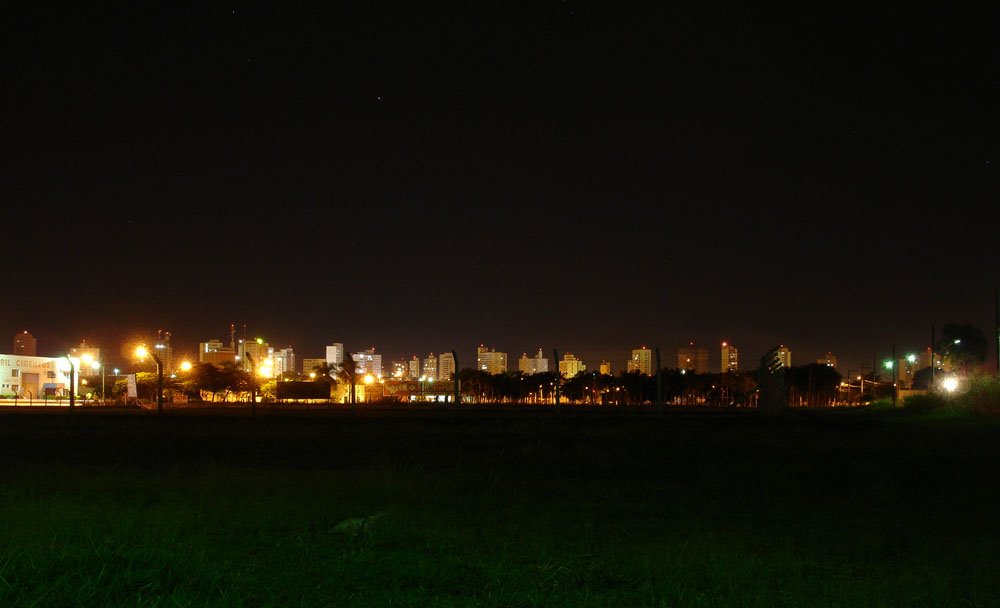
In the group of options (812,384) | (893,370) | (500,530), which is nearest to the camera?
(500,530)

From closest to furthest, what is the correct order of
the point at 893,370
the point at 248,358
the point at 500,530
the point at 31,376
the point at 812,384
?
the point at 500,530, the point at 248,358, the point at 893,370, the point at 812,384, the point at 31,376

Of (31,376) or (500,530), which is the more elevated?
(31,376)

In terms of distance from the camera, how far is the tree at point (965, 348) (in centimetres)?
8112

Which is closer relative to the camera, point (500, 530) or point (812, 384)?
point (500, 530)

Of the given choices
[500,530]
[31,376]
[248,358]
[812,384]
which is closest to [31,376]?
[31,376]

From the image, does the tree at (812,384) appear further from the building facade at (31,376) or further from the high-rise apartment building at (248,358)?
the building facade at (31,376)

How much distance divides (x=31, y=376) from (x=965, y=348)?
9569cm

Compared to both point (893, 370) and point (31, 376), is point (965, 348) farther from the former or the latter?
point (31, 376)

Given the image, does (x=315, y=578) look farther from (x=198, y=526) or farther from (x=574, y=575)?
(x=198, y=526)

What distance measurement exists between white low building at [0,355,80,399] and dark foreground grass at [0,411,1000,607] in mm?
91732

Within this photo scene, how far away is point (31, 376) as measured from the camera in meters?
106

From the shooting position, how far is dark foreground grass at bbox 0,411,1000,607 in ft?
21.3

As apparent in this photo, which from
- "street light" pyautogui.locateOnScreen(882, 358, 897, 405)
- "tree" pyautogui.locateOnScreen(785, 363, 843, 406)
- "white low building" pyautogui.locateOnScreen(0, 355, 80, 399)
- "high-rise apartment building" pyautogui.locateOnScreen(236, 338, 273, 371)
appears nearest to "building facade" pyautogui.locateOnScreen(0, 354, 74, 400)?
"white low building" pyautogui.locateOnScreen(0, 355, 80, 399)

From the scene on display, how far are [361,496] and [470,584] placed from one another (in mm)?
4524
